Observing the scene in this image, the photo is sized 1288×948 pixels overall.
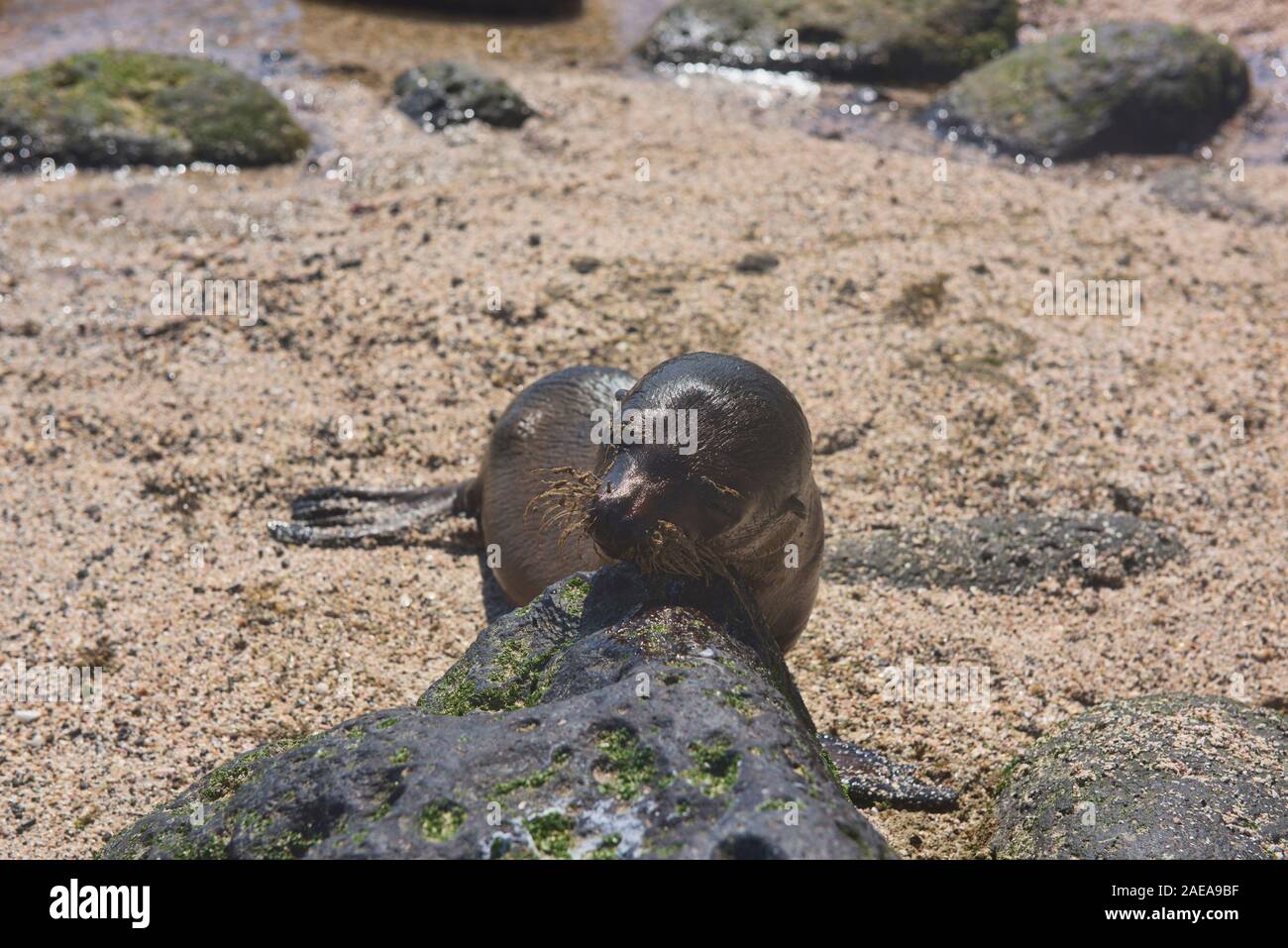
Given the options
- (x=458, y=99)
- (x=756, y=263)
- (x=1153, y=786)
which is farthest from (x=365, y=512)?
(x=458, y=99)

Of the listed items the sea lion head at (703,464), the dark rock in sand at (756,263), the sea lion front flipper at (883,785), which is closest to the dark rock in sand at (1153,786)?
the sea lion front flipper at (883,785)

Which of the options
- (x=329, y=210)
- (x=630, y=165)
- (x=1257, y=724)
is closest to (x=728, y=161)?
(x=630, y=165)

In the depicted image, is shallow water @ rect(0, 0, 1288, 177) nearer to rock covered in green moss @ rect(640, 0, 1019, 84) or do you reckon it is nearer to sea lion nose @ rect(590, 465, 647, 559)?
rock covered in green moss @ rect(640, 0, 1019, 84)

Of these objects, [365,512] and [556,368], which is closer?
[365,512]

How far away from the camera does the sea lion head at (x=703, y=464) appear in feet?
10.7

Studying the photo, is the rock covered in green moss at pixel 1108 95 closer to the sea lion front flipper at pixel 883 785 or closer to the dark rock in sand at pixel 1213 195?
the dark rock in sand at pixel 1213 195

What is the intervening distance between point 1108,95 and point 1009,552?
5.57 m

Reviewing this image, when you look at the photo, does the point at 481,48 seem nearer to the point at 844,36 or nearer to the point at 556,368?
the point at 844,36

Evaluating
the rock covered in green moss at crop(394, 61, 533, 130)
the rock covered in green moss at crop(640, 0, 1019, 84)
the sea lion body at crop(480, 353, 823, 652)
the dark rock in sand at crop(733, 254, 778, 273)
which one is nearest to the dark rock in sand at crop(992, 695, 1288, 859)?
the sea lion body at crop(480, 353, 823, 652)

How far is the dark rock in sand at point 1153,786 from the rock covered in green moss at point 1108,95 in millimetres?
6137

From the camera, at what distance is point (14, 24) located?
1151cm

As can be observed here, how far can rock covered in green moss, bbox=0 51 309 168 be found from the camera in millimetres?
8492

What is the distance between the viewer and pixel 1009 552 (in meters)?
5.26
